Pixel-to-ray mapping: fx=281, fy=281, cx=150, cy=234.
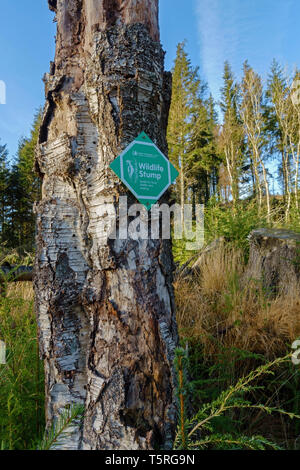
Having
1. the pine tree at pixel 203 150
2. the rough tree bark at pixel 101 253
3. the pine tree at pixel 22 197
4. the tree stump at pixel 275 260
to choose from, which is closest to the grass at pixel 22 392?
the rough tree bark at pixel 101 253

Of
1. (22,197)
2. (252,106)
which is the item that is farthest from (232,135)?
(22,197)

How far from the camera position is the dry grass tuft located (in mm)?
2246

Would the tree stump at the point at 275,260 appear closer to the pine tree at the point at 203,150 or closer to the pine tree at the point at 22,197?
the pine tree at the point at 203,150

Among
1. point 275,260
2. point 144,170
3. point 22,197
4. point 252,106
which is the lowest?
point 275,260

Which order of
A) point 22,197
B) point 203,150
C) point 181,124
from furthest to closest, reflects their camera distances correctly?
1. point 22,197
2. point 203,150
3. point 181,124

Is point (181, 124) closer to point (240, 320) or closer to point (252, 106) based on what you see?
point (252, 106)

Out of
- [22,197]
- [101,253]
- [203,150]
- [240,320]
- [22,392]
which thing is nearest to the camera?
[101,253]

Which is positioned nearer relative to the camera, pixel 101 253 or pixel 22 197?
pixel 101 253

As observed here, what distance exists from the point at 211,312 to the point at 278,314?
0.58 metres

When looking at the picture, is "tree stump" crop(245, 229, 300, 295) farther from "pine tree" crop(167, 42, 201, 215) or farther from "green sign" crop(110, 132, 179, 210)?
"pine tree" crop(167, 42, 201, 215)

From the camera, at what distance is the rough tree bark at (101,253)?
112 centimetres

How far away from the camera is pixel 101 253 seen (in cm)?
119

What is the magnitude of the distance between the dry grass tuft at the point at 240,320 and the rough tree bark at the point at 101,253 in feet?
3.23

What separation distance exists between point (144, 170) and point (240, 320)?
1682 mm
